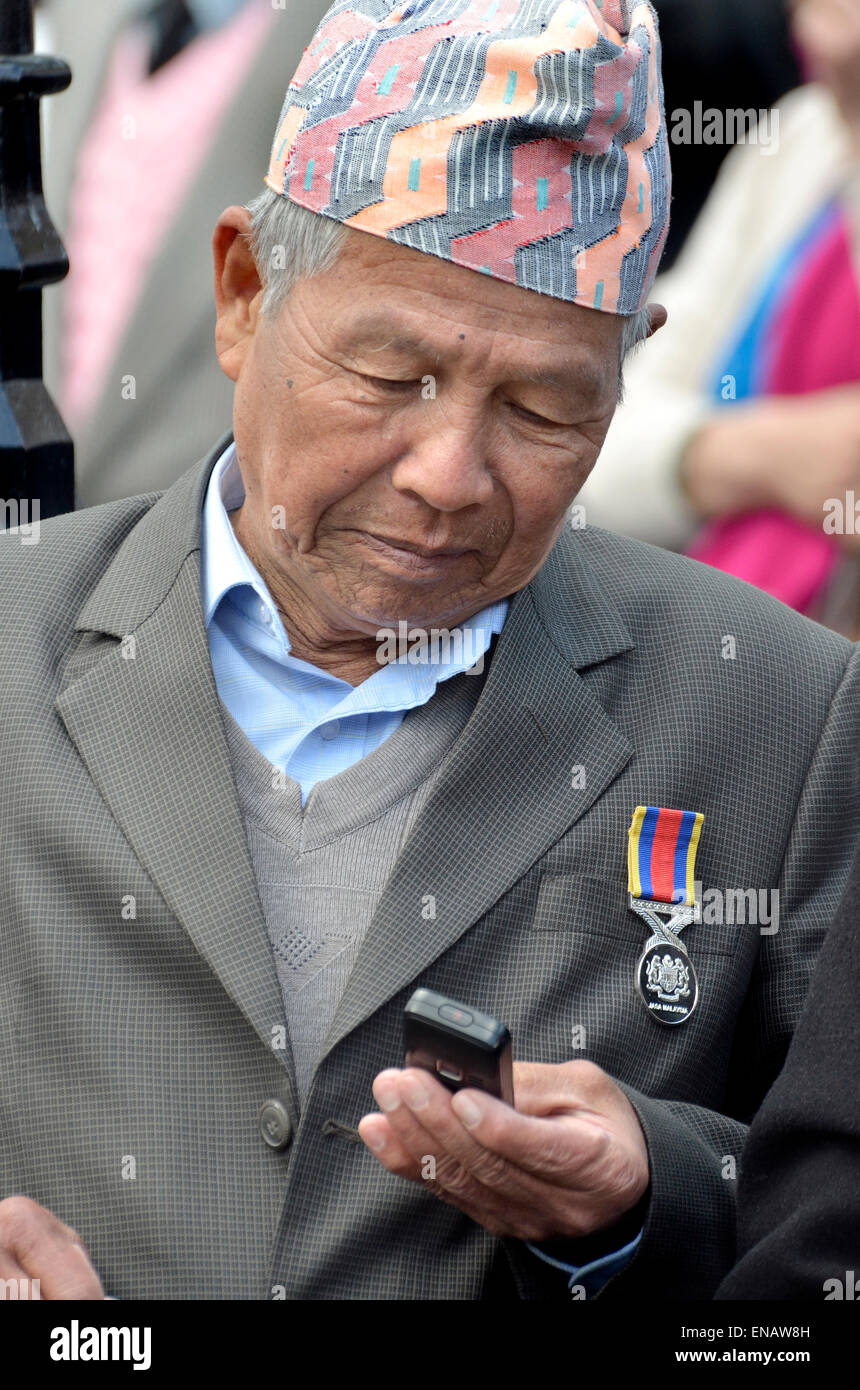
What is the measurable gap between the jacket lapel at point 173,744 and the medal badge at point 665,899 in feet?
1.54

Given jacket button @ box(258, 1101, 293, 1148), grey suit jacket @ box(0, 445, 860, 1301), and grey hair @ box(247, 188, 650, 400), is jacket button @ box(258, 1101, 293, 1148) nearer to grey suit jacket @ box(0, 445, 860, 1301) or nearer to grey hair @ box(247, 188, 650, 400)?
grey suit jacket @ box(0, 445, 860, 1301)

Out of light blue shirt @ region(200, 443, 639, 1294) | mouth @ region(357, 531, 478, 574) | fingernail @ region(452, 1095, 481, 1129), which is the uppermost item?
mouth @ region(357, 531, 478, 574)

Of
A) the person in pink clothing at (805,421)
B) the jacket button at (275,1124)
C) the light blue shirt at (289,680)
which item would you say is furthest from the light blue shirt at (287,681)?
the person in pink clothing at (805,421)

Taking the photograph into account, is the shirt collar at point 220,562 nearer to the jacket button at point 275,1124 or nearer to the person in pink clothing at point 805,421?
the jacket button at point 275,1124

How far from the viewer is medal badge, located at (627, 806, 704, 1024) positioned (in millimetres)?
2332

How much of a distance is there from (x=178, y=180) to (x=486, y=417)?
230cm

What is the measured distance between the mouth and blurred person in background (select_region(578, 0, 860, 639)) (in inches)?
47.6

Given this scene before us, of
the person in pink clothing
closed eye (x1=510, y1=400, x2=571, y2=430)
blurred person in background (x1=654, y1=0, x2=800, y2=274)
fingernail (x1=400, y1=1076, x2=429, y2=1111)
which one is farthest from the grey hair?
blurred person in background (x1=654, y1=0, x2=800, y2=274)

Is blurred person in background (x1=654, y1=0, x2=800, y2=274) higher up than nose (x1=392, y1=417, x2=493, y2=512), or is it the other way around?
blurred person in background (x1=654, y1=0, x2=800, y2=274)

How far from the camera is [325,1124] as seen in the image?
2.20 m

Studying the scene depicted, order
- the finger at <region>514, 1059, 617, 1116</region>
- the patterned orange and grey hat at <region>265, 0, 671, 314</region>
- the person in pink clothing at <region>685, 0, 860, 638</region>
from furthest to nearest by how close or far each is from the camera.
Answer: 1. the person in pink clothing at <region>685, 0, 860, 638</region>
2. the patterned orange and grey hat at <region>265, 0, 671, 314</region>
3. the finger at <region>514, 1059, 617, 1116</region>

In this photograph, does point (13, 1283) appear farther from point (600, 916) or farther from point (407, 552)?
point (407, 552)

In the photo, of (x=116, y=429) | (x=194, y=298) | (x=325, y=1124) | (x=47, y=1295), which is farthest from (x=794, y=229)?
(x=47, y=1295)

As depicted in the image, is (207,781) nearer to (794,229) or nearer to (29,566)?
(29,566)
